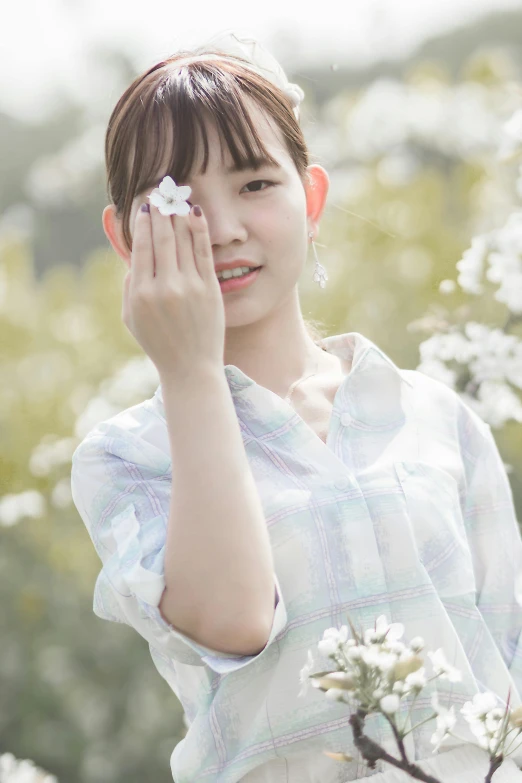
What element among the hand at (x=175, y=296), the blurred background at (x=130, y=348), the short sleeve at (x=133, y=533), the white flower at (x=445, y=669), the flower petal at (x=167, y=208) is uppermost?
the flower petal at (x=167, y=208)

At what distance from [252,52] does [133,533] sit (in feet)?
2.36

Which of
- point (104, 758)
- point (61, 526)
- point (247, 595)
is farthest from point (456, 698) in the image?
point (61, 526)

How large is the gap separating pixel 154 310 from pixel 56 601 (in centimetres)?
251

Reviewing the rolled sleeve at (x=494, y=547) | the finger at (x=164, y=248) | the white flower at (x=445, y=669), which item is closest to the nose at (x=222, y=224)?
the finger at (x=164, y=248)

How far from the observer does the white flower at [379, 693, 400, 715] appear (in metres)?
0.78

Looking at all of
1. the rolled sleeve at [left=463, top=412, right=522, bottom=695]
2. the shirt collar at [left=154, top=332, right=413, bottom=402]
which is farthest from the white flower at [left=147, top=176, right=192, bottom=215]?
the rolled sleeve at [left=463, top=412, right=522, bottom=695]

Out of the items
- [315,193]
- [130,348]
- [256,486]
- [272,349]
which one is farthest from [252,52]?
[130,348]

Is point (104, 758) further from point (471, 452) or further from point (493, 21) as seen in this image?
point (493, 21)

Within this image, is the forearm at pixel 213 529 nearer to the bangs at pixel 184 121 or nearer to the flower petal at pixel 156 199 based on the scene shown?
the flower petal at pixel 156 199

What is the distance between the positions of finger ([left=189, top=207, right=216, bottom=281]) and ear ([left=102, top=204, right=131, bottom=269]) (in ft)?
0.95

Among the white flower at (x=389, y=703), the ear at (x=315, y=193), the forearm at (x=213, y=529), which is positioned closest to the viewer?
the white flower at (x=389, y=703)

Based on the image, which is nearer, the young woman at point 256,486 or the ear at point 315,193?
the young woman at point 256,486

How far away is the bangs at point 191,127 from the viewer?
1.24 meters

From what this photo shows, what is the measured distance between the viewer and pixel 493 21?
1027cm
